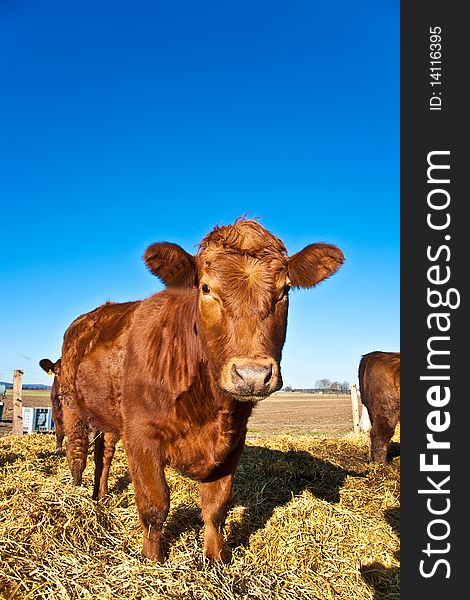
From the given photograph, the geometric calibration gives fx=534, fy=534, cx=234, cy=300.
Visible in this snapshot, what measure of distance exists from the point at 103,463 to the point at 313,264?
391 centimetres

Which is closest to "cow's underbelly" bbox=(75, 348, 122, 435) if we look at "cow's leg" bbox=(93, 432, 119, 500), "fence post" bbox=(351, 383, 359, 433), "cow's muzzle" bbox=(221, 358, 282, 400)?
"cow's leg" bbox=(93, 432, 119, 500)

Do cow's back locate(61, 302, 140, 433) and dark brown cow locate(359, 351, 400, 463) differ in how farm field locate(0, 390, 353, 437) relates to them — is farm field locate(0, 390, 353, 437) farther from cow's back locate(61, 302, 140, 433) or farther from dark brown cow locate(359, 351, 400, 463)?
dark brown cow locate(359, 351, 400, 463)

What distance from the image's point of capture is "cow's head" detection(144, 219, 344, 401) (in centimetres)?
334

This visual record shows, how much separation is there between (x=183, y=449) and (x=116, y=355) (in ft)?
4.65

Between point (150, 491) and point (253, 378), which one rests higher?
point (253, 378)

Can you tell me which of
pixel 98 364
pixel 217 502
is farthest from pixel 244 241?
pixel 98 364

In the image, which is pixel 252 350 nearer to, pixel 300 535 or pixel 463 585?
pixel 463 585

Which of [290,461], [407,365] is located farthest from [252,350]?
[290,461]

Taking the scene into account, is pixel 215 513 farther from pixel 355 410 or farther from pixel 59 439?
pixel 355 410

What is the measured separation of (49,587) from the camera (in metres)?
3.56

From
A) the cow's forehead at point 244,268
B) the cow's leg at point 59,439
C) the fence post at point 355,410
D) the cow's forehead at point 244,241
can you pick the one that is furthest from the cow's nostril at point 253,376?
the fence post at point 355,410

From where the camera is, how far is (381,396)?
10.6 m

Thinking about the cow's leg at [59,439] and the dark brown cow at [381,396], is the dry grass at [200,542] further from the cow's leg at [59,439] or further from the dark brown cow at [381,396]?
the cow's leg at [59,439]

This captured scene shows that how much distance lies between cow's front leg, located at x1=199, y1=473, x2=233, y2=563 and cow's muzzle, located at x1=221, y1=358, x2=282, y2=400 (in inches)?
63.3
